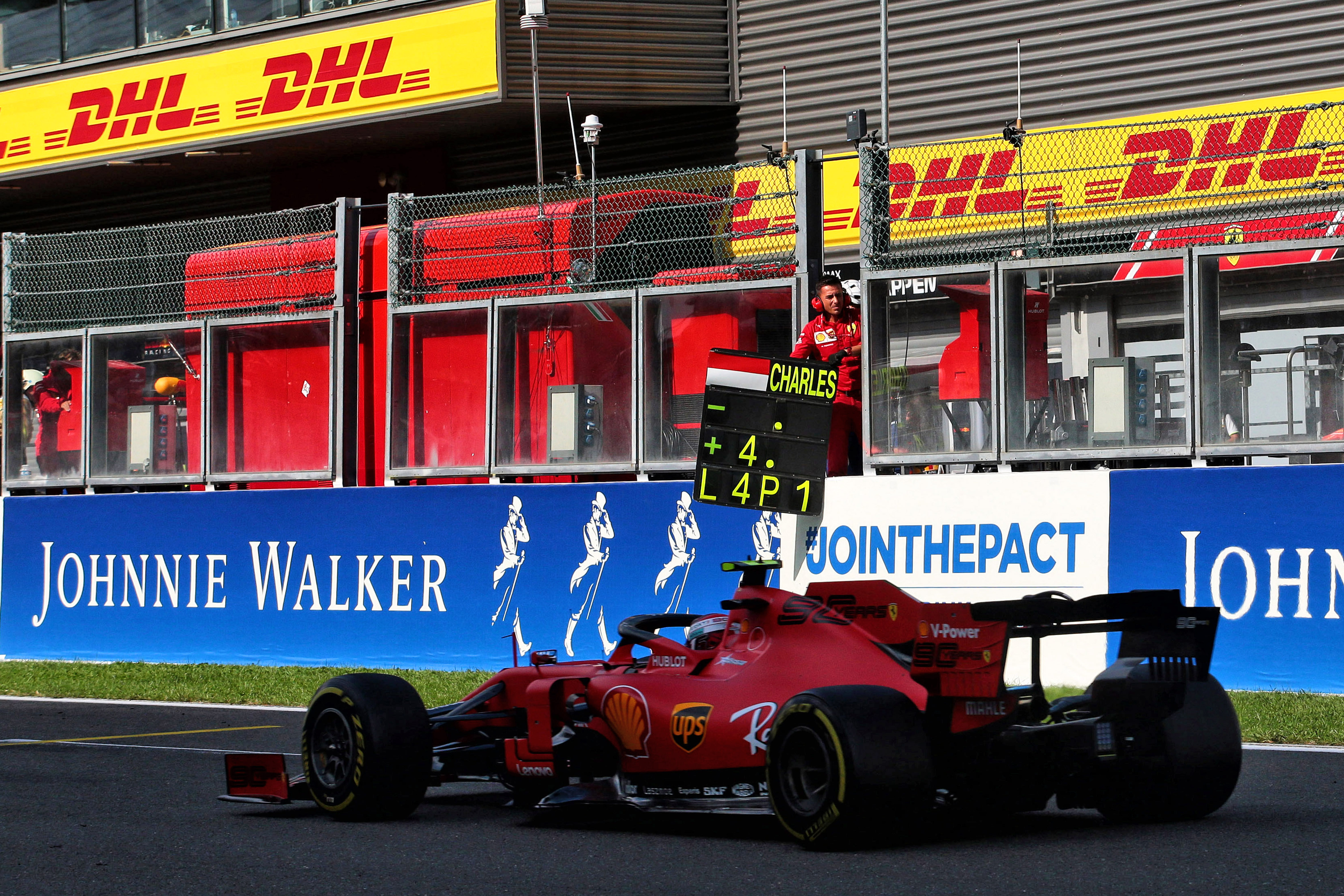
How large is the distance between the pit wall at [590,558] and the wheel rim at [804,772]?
145 centimetres

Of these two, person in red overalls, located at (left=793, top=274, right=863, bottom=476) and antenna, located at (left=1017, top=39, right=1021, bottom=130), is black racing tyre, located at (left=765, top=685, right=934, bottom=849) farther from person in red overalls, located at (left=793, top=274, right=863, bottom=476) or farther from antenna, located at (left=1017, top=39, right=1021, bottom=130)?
antenna, located at (left=1017, top=39, right=1021, bottom=130)

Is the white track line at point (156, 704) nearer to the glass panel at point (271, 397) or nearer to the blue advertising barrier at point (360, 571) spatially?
the blue advertising barrier at point (360, 571)

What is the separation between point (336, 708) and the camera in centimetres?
670

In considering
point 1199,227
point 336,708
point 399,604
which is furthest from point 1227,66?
point 336,708

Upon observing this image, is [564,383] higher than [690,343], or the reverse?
[690,343]

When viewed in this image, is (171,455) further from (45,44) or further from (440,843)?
(45,44)

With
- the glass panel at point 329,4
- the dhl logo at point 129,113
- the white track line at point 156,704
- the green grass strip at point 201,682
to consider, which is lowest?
the white track line at point 156,704

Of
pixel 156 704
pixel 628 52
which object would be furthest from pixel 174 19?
pixel 156 704

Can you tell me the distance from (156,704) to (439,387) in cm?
323

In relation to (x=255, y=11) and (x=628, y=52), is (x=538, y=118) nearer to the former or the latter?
(x=628, y=52)

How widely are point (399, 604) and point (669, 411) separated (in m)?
2.55

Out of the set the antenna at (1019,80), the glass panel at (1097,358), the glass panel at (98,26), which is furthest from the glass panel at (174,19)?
the glass panel at (1097,358)

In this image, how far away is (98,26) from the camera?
23656 millimetres

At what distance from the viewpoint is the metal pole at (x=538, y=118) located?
1311 centimetres
